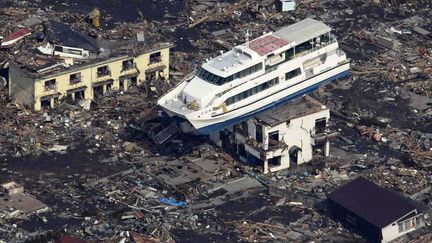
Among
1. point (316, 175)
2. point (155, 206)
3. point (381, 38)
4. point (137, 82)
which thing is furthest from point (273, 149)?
point (381, 38)

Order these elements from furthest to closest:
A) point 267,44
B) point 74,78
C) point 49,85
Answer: point 74,78, point 49,85, point 267,44

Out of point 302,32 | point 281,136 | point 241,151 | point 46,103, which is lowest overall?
point 241,151

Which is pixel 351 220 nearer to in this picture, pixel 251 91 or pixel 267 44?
pixel 251 91

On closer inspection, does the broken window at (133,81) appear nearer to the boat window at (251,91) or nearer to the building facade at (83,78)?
the building facade at (83,78)

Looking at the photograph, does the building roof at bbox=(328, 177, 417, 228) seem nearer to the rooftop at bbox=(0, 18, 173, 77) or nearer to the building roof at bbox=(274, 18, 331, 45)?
the building roof at bbox=(274, 18, 331, 45)

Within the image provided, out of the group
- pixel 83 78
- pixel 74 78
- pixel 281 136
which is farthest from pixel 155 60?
pixel 281 136
